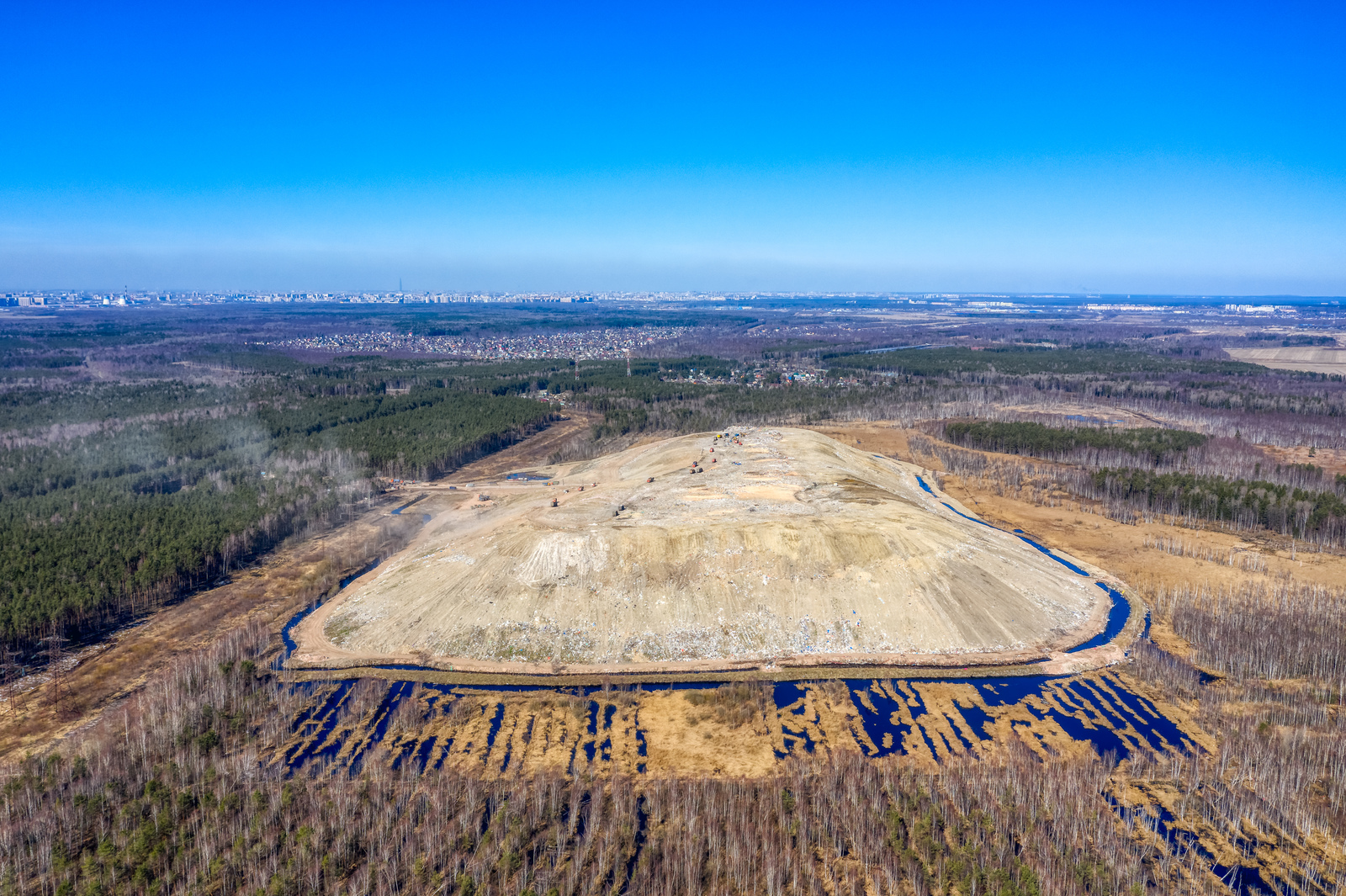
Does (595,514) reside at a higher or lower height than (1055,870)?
higher

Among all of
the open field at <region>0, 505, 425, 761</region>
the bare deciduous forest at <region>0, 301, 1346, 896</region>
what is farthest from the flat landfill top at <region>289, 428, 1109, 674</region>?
the bare deciduous forest at <region>0, 301, 1346, 896</region>

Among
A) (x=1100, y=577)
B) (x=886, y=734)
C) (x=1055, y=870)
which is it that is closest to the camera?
(x=1055, y=870)

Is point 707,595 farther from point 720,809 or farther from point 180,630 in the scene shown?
point 180,630

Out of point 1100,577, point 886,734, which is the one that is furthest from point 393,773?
point 1100,577

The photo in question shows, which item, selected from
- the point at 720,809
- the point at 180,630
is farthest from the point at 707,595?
the point at 180,630

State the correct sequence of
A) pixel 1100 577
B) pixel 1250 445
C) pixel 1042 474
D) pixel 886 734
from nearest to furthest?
pixel 886 734 < pixel 1100 577 < pixel 1042 474 < pixel 1250 445

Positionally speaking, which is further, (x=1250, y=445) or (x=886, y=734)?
(x=1250, y=445)

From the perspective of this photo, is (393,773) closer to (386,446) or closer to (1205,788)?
(1205,788)

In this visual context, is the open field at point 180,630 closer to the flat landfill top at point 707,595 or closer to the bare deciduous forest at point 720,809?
the bare deciduous forest at point 720,809

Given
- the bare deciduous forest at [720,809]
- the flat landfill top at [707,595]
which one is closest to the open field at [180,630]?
the bare deciduous forest at [720,809]
